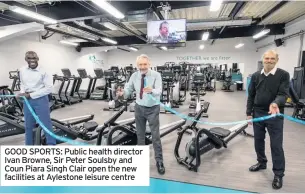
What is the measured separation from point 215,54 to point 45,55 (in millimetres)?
11149

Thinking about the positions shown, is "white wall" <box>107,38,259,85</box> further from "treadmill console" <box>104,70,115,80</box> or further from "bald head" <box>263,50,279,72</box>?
"bald head" <box>263,50,279,72</box>

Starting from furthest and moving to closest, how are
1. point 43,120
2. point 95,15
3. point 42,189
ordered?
point 95,15 → point 43,120 → point 42,189

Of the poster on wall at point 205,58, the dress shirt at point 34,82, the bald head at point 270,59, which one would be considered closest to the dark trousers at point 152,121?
the bald head at point 270,59

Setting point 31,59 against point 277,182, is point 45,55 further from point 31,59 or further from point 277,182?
point 277,182

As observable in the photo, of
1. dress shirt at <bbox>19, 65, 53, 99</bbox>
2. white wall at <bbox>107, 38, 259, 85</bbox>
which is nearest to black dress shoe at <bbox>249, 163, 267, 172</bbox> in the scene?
dress shirt at <bbox>19, 65, 53, 99</bbox>

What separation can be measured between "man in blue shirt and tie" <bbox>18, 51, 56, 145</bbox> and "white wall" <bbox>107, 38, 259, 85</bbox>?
1304 cm

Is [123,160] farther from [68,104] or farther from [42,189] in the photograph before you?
[68,104]

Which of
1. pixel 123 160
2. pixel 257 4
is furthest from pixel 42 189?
pixel 257 4

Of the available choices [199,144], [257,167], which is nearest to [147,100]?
[199,144]

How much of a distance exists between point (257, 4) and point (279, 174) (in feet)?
19.4

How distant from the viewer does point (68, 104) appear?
8680mm
